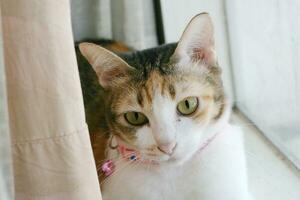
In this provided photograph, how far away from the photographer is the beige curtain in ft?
1.87

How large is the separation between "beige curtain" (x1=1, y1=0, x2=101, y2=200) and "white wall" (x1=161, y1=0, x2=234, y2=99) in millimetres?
816

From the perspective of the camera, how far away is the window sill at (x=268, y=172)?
111 centimetres

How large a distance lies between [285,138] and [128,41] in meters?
0.55

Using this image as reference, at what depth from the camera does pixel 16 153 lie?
0.61 m

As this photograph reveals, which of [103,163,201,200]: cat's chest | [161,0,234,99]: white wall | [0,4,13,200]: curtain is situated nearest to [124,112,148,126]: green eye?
[103,163,201,200]: cat's chest

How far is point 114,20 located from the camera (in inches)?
52.7

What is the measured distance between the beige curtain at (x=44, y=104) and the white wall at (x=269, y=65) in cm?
69

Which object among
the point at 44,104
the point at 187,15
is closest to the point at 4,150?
the point at 44,104

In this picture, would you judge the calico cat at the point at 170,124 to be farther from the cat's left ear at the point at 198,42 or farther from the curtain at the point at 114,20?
the curtain at the point at 114,20

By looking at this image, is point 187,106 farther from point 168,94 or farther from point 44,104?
point 44,104

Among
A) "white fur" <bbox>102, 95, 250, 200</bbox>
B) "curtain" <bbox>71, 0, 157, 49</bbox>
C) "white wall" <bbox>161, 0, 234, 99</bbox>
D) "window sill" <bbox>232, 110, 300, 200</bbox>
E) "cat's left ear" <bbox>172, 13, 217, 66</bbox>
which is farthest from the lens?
"white wall" <bbox>161, 0, 234, 99</bbox>

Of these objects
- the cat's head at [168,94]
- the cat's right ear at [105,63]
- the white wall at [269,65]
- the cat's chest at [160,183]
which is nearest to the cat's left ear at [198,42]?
the cat's head at [168,94]

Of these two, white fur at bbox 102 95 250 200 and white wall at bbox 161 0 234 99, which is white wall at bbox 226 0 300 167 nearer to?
white wall at bbox 161 0 234 99

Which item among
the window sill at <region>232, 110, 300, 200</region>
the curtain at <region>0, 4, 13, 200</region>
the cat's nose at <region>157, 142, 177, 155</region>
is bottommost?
the window sill at <region>232, 110, 300, 200</region>
